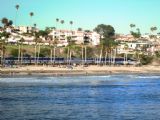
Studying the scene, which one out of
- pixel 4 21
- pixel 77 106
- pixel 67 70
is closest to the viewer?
pixel 77 106

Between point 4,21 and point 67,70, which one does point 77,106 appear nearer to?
point 67,70

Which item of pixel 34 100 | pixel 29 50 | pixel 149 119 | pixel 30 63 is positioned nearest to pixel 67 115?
pixel 149 119

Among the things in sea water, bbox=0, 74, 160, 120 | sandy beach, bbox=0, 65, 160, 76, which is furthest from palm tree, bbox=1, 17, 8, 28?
sea water, bbox=0, 74, 160, 120

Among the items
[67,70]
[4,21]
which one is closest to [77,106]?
[67,70]

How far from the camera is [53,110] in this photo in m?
47.7

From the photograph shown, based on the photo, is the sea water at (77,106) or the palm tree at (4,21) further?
the palm tree at (4,21)

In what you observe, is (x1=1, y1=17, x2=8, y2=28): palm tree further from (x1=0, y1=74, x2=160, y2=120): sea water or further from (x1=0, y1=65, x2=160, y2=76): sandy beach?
(x1=0, y1=74, x2=160, y2=120): sea water

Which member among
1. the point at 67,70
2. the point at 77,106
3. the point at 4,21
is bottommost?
the point at 77,106

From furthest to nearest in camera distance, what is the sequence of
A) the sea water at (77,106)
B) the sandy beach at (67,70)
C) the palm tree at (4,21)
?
the palm tree at (4,21) < the sandy beach at (67,70) < the sea water at (77,106)

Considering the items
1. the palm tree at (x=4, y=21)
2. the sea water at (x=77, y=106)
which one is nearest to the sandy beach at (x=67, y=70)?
the palm tree at (x=4, y=21)

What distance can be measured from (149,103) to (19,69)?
65.6 metres

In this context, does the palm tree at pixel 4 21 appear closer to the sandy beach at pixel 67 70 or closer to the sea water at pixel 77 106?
the sandy beach at pixel 67 70

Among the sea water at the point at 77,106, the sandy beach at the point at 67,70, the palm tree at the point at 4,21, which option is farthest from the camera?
the palm tree at the point at 4,21

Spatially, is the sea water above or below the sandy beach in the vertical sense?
below
